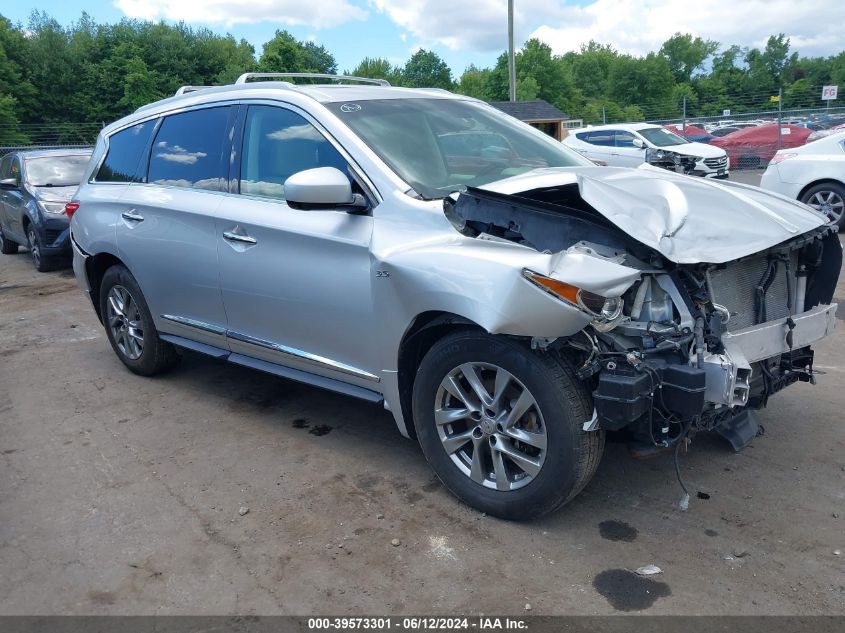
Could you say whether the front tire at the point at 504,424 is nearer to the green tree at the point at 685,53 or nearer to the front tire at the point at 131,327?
the front tire at the point at 131,327

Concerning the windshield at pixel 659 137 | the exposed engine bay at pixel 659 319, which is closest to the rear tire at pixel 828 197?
the exposed engine bay at pixel 659 319

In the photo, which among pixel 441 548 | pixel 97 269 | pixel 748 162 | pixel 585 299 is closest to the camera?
pixel 585 299

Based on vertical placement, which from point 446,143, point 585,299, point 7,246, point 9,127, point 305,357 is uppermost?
point 9,127

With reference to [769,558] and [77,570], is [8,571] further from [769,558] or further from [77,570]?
[769,558]

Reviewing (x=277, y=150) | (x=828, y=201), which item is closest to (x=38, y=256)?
(x=277, y=150)

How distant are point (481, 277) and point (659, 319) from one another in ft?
2.40

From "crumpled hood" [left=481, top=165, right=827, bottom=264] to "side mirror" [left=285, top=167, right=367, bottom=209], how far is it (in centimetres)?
72

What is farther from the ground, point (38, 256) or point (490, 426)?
point (490, 426)

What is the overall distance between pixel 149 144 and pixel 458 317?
10.2 ft

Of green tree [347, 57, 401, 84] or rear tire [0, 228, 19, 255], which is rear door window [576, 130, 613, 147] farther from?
green tree [347, 57, 401, 84]

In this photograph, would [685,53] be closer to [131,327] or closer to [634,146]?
[634,146]

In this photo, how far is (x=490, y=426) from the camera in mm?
3318

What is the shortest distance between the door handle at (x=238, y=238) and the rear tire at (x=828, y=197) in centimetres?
864

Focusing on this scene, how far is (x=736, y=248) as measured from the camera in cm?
308
